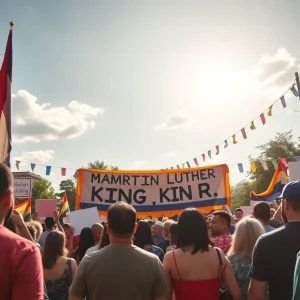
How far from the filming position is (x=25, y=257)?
1.52m

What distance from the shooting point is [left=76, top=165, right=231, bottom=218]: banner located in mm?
10336

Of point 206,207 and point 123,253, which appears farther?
point 206,207

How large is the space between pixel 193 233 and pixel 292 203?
896mm

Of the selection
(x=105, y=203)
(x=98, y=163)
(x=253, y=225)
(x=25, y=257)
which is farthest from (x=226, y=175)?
(x=98, y=163)

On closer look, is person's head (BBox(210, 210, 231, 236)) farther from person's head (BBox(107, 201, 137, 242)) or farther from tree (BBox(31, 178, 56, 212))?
tree (BBox(31, 178, 56, 212))

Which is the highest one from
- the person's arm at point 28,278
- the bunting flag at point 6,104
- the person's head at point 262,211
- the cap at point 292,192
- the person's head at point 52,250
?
the bunting flag at point 6,104

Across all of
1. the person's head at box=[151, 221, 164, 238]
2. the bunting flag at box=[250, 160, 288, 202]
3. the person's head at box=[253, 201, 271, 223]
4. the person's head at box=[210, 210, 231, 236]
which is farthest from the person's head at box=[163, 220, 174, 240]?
the bunting flag at box=[250, 160, 288, 202]

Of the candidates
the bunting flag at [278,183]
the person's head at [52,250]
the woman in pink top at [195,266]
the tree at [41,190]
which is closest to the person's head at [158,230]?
the person's head at [52,250]

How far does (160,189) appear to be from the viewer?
35.0 ft

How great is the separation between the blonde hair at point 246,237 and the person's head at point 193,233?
599 millimetres

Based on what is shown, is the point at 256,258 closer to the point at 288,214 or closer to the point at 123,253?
the point at 288,214

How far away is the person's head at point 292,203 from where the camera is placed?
9.52 feet

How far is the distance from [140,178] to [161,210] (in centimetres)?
111

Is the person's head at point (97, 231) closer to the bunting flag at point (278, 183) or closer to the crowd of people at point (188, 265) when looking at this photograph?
the crowd of people at point (188, 265)
